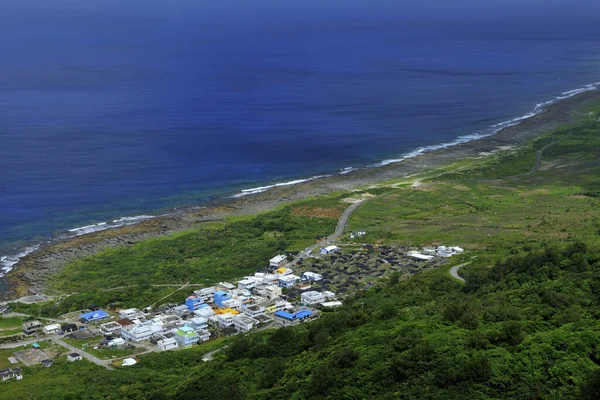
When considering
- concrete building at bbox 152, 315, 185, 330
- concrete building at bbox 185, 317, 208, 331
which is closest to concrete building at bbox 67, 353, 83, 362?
concrete building at bbox 152, 315, 185, 330

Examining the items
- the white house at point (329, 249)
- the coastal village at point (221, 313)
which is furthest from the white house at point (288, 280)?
the white house at point (329, 249)

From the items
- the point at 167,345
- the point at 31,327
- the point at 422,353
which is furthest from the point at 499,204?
the point at 422,353

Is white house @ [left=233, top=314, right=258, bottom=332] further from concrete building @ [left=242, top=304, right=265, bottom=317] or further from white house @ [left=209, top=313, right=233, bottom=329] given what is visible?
concrete building @ [left=242, top=304, right=265, bottom=317]

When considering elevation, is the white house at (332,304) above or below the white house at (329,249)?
above

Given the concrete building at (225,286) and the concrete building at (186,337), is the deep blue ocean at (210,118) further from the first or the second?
the concrete building at (186,337)

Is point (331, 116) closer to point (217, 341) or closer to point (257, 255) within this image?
point (257, 255)

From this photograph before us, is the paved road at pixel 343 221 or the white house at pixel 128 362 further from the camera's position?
the paved road at pixel 343 221
